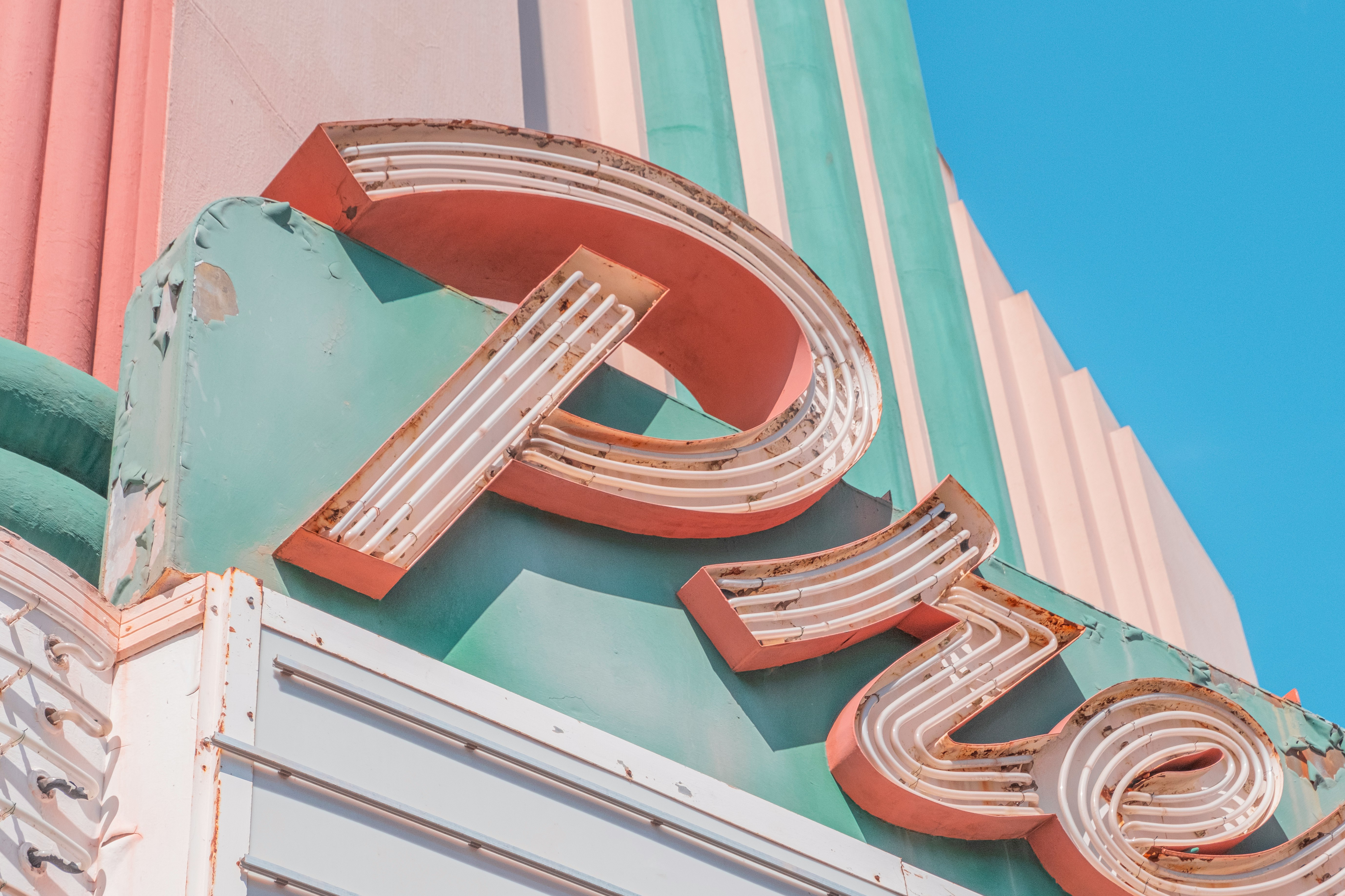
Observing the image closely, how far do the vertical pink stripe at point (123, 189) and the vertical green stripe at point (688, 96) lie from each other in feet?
13.0

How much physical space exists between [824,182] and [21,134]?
6154 millimetres

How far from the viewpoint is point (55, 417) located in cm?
520

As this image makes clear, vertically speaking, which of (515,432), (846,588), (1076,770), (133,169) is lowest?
(1076,770)

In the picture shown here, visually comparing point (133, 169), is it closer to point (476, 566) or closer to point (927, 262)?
point (476, 566)

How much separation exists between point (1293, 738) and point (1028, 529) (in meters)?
6.07

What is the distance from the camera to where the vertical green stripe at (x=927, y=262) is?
11.7 meters

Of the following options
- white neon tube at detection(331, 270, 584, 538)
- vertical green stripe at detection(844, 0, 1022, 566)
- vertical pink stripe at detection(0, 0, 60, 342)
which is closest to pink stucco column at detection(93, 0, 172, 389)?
vertical pink stripe at detection(0, 0, 60, 342)

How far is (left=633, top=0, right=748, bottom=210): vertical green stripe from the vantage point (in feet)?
36.1

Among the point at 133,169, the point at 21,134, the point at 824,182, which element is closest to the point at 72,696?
the point at 133,169

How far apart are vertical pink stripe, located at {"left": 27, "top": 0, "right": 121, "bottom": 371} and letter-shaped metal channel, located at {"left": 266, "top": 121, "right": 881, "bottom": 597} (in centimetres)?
186

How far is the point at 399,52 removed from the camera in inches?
355

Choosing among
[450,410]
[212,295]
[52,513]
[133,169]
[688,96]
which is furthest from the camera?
[688,96]

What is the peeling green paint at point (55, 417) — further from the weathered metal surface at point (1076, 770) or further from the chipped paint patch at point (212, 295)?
the weathered metal surface at point (1076, 770)

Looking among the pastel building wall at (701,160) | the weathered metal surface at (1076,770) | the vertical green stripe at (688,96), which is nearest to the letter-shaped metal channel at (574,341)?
the weathered metal surface at (1076,770)
